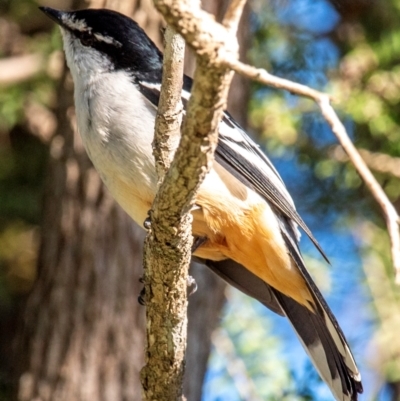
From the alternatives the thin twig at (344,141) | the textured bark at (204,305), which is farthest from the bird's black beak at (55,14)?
the thin twig at (344,141)

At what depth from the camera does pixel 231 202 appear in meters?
3.58

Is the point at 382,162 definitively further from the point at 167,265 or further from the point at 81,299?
the point at 167,265

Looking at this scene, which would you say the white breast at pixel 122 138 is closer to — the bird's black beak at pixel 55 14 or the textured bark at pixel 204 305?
the bird's black beak at pixel 55 14

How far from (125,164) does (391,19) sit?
110 inches

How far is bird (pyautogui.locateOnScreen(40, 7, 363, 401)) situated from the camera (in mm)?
3521

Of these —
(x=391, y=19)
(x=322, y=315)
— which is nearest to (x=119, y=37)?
(x=322, y=315)

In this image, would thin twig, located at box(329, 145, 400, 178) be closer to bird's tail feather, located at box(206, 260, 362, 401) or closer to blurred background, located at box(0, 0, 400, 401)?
blurred background, located at box(0, 0, 400, 401)

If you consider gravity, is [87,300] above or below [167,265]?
below

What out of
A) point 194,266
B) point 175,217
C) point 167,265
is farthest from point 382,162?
point 175,217

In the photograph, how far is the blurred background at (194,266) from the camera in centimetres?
475

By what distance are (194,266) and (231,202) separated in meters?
1.51

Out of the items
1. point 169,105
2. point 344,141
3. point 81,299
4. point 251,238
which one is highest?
Answer: point 344,141

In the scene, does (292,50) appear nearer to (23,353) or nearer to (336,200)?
(336,200)

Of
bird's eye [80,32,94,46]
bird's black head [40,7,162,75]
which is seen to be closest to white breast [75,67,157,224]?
bird's black head [40,7,162,75]
